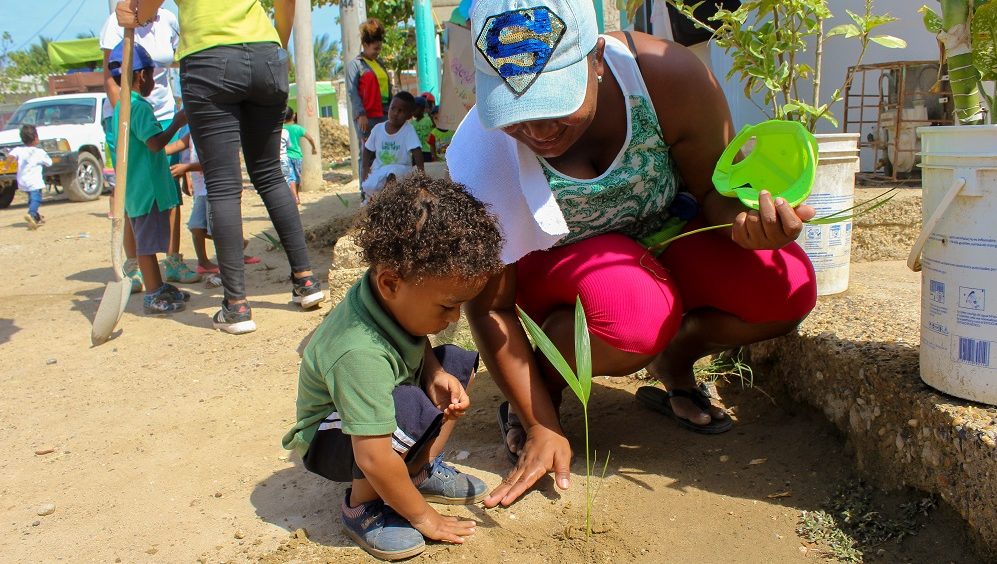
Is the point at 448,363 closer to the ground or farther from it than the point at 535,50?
closer to the ground

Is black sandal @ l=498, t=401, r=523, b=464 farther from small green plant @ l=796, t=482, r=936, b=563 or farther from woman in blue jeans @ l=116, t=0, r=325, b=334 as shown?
woman in blue jeans @ l=116, t=0, r=325, b=334

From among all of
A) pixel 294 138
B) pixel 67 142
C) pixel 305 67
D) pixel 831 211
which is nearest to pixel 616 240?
pixel 831 211

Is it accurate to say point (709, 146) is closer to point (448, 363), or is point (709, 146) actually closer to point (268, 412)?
point (448, 363)

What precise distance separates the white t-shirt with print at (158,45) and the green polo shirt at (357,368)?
10.3 feet

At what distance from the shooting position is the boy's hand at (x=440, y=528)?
1656mm

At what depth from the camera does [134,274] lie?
4.39m

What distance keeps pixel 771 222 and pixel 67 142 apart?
11301 millimetres

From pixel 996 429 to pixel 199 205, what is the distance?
4.30m

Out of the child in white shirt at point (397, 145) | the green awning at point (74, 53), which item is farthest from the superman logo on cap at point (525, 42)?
the green awning at point (74, 53)

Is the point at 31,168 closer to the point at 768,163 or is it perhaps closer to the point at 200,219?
the point at 200,219

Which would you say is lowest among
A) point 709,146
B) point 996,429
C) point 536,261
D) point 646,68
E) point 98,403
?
point 98,403

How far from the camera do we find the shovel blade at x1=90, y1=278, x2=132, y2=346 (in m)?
3.40

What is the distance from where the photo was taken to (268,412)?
2.53 metres

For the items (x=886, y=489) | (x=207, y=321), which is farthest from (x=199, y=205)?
(x=886, y=489)
